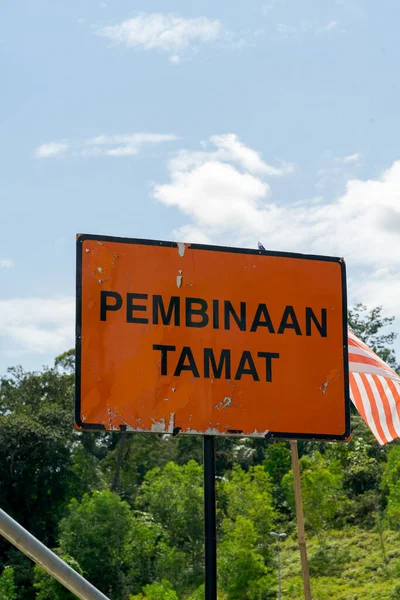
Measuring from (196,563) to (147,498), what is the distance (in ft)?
19.4

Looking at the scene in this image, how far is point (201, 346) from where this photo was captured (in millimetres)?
4289

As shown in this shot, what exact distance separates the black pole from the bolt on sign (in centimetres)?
17

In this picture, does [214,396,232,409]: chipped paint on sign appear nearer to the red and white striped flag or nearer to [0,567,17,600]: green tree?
the red and white striped flag

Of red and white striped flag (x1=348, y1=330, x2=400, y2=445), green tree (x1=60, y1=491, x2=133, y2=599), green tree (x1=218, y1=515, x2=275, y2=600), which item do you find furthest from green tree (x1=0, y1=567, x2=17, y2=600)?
red and white striped flag (x1=348, y1=330, x2=400, y2=445)

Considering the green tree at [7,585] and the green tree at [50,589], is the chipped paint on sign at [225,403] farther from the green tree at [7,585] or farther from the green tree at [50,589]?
the green tree at [50,589]

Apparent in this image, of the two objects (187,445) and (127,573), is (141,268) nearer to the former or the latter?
(127,573)

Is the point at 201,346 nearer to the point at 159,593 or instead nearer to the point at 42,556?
the point at 42,556

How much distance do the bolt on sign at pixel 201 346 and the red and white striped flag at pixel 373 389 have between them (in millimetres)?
8810

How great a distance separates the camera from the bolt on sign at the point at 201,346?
421cm

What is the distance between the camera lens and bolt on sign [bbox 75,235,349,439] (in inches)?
166

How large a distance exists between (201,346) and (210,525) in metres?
0.78

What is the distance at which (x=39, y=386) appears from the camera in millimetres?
67562

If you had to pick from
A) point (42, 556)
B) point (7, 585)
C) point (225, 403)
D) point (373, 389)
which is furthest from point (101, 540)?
point (42, 556)

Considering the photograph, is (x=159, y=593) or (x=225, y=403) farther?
(x=159, y=593)
